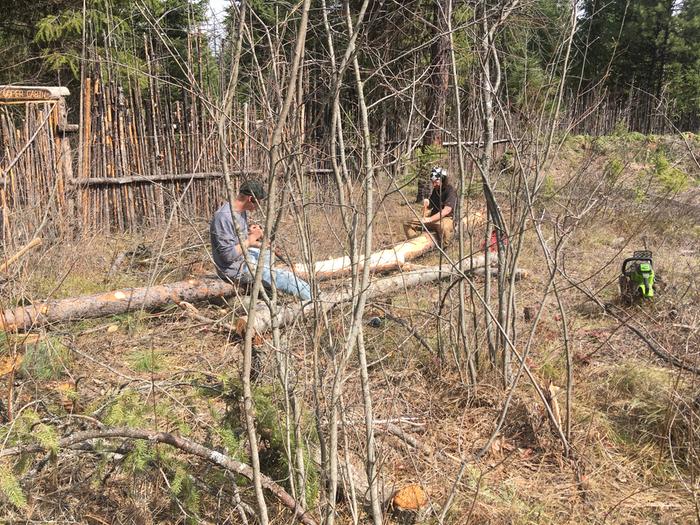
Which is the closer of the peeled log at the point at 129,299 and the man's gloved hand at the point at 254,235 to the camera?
the peeled log at the point at 129,299

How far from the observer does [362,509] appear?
2.34 meters

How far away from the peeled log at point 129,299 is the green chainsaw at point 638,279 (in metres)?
3.15

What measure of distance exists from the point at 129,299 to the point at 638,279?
12.7 feet

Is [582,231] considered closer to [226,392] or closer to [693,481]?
[693,481]

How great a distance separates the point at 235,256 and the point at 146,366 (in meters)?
1.43

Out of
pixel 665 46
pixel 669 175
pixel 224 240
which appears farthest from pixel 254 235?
pixel 665 46

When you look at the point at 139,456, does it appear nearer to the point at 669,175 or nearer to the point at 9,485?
the point at 9,485

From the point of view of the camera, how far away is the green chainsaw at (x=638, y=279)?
4496mm

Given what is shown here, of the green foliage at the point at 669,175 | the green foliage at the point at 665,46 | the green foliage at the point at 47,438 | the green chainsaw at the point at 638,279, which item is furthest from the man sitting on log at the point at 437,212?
the green foliage at the point at 665,46

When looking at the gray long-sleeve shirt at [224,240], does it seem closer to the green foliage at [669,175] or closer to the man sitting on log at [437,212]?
the man sitting on log at [437,212]

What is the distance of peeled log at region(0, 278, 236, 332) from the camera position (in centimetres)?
430

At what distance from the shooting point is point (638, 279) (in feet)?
14.9

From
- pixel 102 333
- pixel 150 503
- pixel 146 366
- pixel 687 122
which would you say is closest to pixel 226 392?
pixel 150 503

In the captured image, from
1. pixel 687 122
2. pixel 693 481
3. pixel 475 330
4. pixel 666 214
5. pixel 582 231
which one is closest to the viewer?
pixel 693 481
